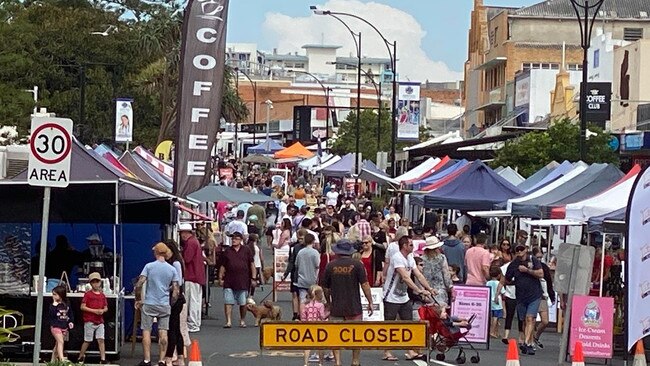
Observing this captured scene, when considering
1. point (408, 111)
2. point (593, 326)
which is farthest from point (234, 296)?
point (408, 111)

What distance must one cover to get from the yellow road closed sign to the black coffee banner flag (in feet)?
26.4

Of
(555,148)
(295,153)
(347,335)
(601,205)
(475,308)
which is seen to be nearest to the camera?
(347,335)

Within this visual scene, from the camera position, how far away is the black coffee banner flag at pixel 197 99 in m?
23.6

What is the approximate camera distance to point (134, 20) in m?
76.4

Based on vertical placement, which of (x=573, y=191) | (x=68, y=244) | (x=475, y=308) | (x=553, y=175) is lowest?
(x=475, y=308)

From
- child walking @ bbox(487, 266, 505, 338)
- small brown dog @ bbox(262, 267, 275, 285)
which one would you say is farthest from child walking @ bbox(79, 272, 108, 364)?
small brown dog @ bbox(262, 267, 275, 285)

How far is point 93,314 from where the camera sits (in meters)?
18.4

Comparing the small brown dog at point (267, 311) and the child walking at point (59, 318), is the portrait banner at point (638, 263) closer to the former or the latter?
the child walking at point (59, 318)

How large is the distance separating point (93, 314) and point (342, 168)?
48022mm

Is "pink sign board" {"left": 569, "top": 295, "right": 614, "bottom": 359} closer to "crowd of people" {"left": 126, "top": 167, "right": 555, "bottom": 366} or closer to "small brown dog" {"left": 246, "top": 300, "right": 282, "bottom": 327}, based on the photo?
"crowd of people" {"left": 126, "top": 167, "right": 555, "bottom": 366}

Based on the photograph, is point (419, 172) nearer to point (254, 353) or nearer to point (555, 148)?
point (555, 148)

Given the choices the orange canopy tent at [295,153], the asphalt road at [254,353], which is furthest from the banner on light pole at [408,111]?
the asphalt road at [254,353]

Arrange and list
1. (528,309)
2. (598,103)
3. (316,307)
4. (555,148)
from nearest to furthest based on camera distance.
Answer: (316,307), (528,309), (555,148), (598,103)

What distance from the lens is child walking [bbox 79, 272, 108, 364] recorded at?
18.3 m
